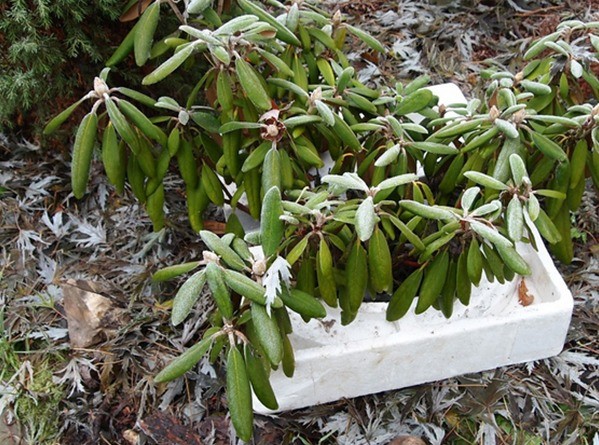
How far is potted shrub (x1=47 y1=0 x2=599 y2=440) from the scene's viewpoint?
1.58 meters

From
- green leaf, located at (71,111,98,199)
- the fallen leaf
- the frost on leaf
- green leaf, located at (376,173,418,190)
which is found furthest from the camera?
the fallen leaf

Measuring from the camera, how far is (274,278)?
1.49 meters

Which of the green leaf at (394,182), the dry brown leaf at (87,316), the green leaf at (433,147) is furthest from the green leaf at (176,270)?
the dry brown leaf at (87,316)

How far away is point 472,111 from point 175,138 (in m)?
0.79

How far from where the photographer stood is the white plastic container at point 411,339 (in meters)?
2.01

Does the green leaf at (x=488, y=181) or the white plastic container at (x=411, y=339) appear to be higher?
the green leaf at (x=488, y=181)

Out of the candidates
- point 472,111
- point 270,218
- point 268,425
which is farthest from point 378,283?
point 268,425

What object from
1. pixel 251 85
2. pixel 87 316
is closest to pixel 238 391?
pixel 251 85

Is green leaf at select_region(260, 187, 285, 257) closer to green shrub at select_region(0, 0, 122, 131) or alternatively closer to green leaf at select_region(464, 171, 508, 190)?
green leaf at select_region(464, 171, 508, 190)

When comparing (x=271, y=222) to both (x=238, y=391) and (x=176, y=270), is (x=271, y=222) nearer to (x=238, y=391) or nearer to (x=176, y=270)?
(x=176, y=270)

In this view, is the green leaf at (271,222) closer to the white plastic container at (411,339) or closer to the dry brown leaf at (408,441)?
the white plastic container at (411,339)

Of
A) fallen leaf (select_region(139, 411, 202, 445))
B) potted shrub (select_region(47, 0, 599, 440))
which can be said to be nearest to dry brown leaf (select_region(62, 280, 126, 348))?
fallen leaf (select_region(139, 411, 202, 445))

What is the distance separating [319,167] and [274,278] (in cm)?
45

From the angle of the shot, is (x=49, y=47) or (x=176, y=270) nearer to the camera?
(x=176, y=270)
